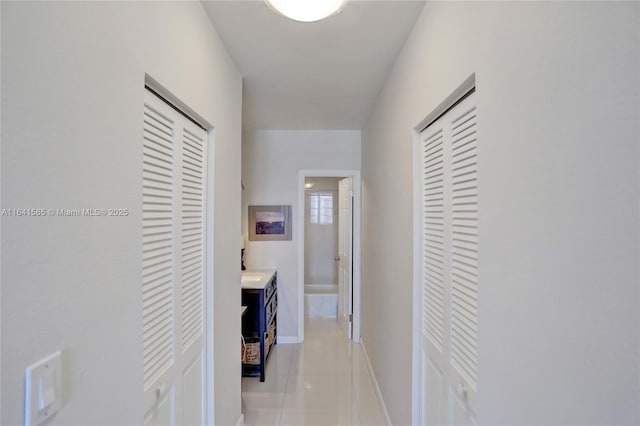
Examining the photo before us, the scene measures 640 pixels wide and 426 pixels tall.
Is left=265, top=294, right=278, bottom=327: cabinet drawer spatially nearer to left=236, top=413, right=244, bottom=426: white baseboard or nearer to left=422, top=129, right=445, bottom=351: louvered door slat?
left=236, top=413, right=244, bottom=426: white baseboard

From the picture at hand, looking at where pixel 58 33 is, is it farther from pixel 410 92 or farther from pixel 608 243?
pixel 410 92

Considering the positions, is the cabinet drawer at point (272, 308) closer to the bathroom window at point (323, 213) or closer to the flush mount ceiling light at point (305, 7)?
the flush mount ceiling light at point (305, 7)

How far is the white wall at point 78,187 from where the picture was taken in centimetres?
62

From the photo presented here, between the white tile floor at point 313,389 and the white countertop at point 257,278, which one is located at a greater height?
the white countertop at point 257,278

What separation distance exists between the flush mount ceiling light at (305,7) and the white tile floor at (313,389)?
2.62 meters

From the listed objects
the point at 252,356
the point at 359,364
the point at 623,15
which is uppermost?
the point at 623,15

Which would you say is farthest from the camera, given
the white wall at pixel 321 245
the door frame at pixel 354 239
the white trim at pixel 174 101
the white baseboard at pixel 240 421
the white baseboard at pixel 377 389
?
→ the white wall at pixel 321 245

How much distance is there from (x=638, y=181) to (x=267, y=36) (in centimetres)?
176

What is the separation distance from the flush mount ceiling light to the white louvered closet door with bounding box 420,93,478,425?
2.18 feet

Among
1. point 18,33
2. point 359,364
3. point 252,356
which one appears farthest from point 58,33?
point 359,364

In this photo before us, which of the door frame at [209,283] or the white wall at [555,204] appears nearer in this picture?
the white wall at [555,204]

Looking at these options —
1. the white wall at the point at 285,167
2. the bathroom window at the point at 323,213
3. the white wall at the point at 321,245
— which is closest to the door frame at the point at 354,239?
the white wall at the point at 285,167

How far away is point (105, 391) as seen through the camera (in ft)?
2.87

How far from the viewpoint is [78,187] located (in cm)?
77
